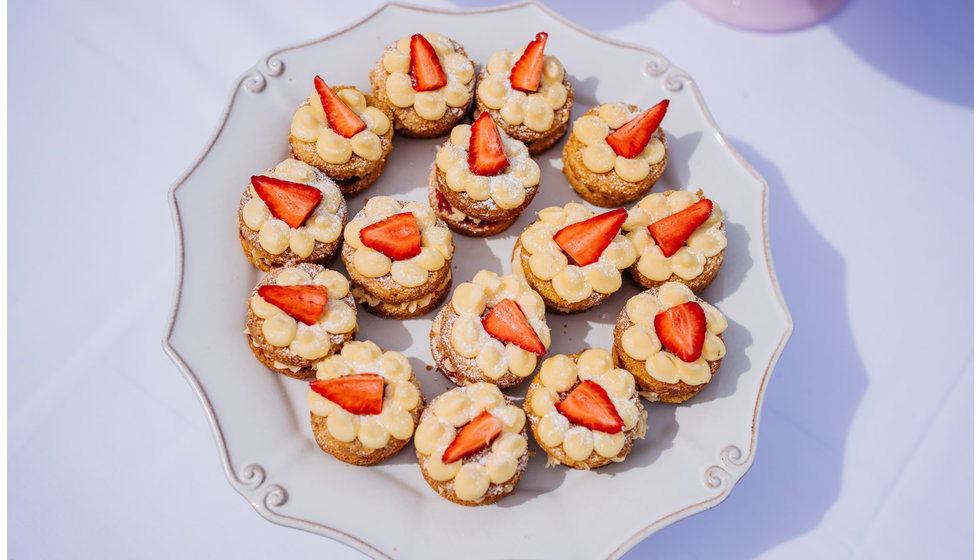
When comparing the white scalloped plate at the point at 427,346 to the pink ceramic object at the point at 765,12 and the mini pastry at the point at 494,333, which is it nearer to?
the mini pastry at the point at 494,333

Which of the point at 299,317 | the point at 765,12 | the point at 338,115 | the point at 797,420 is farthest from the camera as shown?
the point at 765,12

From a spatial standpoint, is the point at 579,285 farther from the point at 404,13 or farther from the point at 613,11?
the point at 613,11

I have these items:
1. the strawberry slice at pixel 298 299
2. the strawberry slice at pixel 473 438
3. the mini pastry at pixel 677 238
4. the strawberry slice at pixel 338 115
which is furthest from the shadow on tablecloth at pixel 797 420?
the strawberry slice at pixel 338 115

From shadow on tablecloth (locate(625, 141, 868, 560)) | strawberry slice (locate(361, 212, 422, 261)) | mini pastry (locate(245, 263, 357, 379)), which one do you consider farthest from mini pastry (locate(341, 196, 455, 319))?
shadow on tablecloth (locate(625, 141, 868, 560))

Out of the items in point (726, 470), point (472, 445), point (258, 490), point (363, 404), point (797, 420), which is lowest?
point (797, 420)

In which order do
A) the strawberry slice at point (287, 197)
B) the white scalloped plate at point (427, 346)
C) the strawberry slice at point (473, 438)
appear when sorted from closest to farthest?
the strawberry slice at point (473, 438) → the white scalloped plate at point (427, 346) → the strawberry slice at point (287, 197)

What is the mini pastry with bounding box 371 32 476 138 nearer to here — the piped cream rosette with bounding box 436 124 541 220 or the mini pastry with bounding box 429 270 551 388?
the piped cream rosette with bounding box 436 124 541 220

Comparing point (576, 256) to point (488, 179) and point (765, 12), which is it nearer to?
point (488, 179)

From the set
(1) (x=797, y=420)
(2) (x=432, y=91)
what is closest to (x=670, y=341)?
(1) (x=797, y=420)
